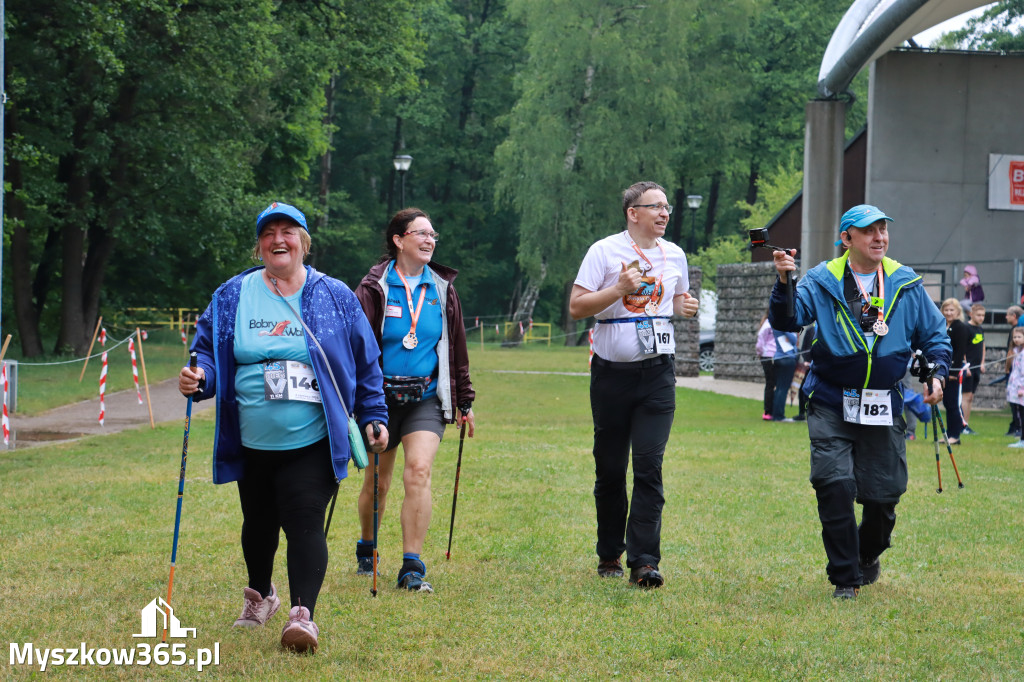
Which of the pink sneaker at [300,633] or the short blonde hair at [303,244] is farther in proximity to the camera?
the short blonde hair at [303,244]

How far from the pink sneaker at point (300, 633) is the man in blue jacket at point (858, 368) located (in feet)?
9.26

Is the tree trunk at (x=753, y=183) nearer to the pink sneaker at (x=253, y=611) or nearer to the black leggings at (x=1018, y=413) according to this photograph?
the black leggings at (x=1018, y=413)

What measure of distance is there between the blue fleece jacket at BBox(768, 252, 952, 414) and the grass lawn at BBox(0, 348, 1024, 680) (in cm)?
114

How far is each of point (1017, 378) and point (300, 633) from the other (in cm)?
1335

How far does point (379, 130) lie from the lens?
70.1 metres

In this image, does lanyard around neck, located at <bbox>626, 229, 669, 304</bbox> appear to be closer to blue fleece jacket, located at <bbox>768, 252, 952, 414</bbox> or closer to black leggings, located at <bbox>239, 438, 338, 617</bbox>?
blue fleece jacket, located at <bbox>768, 252, 952, 414</bbox>

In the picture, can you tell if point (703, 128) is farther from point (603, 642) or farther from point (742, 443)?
point (603, 642)

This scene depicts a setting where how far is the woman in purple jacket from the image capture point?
22.3 feet

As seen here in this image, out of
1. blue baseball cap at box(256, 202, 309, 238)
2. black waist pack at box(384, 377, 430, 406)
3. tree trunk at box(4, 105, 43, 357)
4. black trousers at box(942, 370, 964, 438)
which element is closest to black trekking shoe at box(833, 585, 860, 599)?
black waist pack at box(384, 377, 430, 406)

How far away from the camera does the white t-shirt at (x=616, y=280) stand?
6891 millimetres

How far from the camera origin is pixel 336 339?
545 cm

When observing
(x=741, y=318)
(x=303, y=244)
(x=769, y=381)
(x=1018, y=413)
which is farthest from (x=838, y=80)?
(x=303, y=244)

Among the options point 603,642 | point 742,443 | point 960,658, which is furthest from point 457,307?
point 742,443

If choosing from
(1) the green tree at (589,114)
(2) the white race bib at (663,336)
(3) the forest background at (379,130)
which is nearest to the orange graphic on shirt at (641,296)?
(2) the white race bib at (663,336)
